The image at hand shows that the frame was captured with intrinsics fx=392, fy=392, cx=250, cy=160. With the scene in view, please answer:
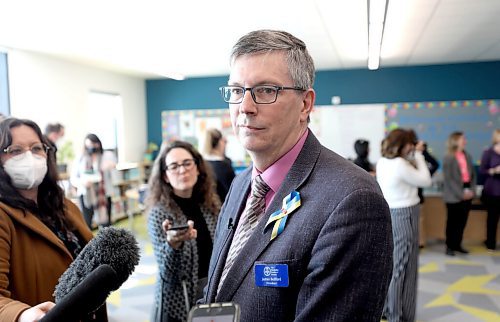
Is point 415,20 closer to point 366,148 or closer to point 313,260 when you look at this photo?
point 366,148

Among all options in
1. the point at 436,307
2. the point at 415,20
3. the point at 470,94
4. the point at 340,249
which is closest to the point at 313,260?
the point at 340,249

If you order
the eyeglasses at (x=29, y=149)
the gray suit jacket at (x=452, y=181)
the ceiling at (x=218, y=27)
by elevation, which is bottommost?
the gray suit jacket at (x=452, y=181)

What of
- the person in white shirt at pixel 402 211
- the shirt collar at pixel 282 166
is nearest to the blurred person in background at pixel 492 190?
the person in white shirt at pixel 402 211

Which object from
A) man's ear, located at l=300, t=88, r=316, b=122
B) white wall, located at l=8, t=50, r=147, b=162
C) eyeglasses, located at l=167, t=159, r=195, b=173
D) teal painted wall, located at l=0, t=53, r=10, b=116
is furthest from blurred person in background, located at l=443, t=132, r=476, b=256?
teal painted wall, located at l=0, t=53, r=10, b=116

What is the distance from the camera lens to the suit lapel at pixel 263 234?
0.93 m

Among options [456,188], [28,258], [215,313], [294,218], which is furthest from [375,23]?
[215,313]

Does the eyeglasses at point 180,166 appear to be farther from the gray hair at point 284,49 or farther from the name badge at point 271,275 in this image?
the name badge at point 271,275

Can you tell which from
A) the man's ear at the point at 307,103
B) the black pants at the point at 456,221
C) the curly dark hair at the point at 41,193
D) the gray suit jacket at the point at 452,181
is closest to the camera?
the man's ear at the point at 307,103

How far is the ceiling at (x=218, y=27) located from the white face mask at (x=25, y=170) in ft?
8.55

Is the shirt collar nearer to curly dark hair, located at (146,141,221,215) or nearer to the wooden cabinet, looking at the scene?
curly dark hair, located at (146,141,221,215)

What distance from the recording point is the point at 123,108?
816 centimetres

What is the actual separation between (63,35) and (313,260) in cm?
496

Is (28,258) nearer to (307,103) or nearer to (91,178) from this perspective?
(307,103)

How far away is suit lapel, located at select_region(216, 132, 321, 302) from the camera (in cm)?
93
